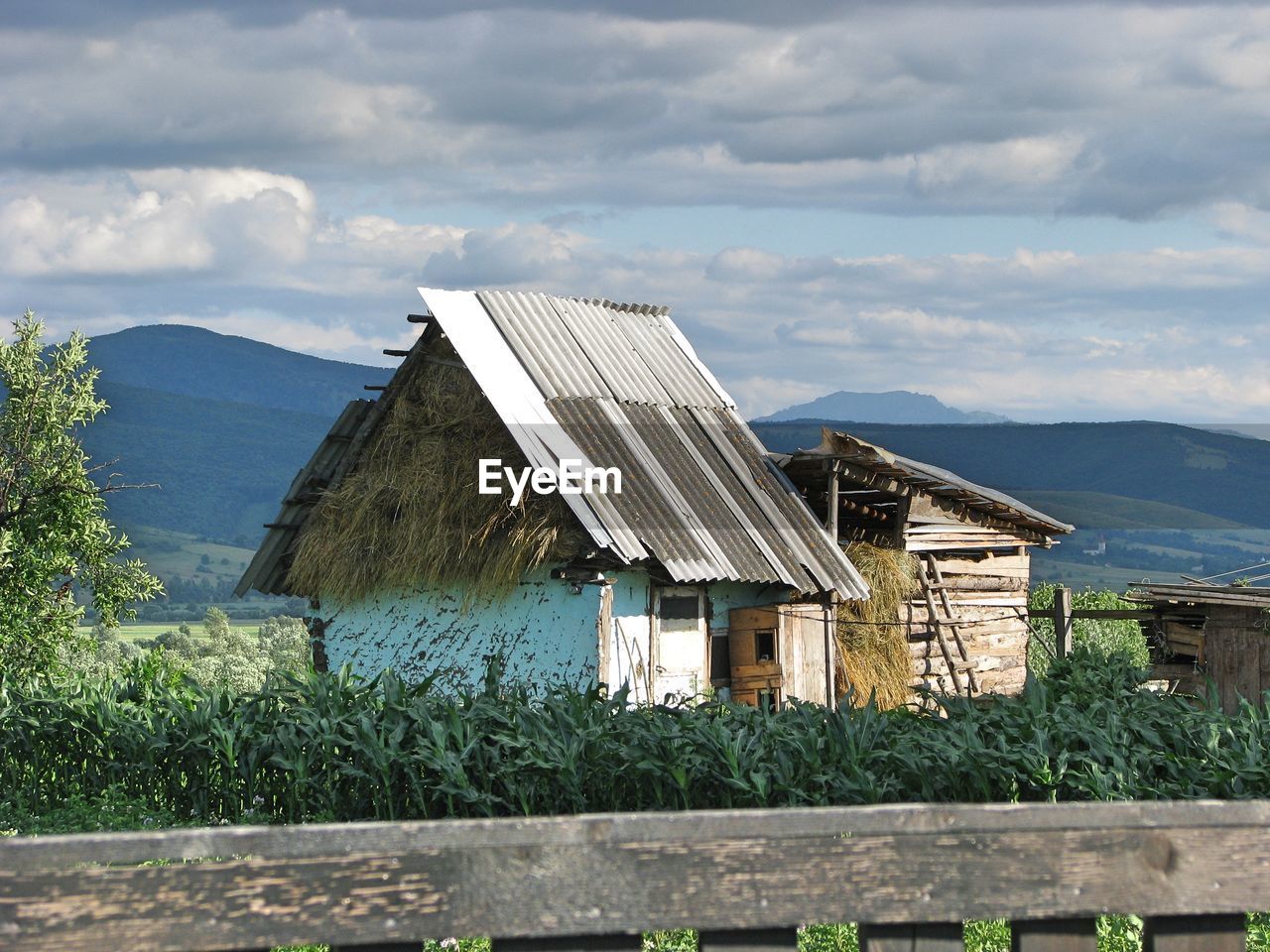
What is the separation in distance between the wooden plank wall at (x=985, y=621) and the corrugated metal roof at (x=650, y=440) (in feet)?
7.23

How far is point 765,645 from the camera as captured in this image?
1777cm

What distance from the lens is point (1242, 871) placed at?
239 cm

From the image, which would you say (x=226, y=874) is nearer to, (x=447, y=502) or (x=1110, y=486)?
(x=447, y=502)

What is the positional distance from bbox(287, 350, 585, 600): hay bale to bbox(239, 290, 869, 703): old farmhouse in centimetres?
3

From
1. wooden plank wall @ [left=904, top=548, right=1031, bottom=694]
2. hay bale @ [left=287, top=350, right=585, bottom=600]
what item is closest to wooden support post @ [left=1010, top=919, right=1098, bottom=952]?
hay bale @ [left=287, top=350, right=585, bottom=600]

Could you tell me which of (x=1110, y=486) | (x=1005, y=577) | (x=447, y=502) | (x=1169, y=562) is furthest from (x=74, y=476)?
(x=1110, y=486)

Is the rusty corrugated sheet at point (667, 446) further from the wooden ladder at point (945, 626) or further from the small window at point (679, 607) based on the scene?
the wooden ladder at point (945, 626)

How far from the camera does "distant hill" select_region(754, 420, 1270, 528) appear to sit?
17062 centimetres

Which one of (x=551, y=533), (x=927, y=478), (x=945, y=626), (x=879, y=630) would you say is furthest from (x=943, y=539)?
(x=551, y=533)

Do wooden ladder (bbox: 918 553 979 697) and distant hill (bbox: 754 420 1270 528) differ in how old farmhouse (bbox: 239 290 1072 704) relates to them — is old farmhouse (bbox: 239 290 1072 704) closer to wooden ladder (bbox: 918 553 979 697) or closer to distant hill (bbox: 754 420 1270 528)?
wooden ladder (bbox: 918 553 979 697)

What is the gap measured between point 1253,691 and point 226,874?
18170mm

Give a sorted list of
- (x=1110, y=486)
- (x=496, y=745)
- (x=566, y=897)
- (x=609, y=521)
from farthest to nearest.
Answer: (x=1110, y=486), (x=609, y=521), (x=496, y=745), (x=566, y=897)

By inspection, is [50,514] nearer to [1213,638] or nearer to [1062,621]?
[1062,621]

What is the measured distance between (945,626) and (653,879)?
61.2 feet
